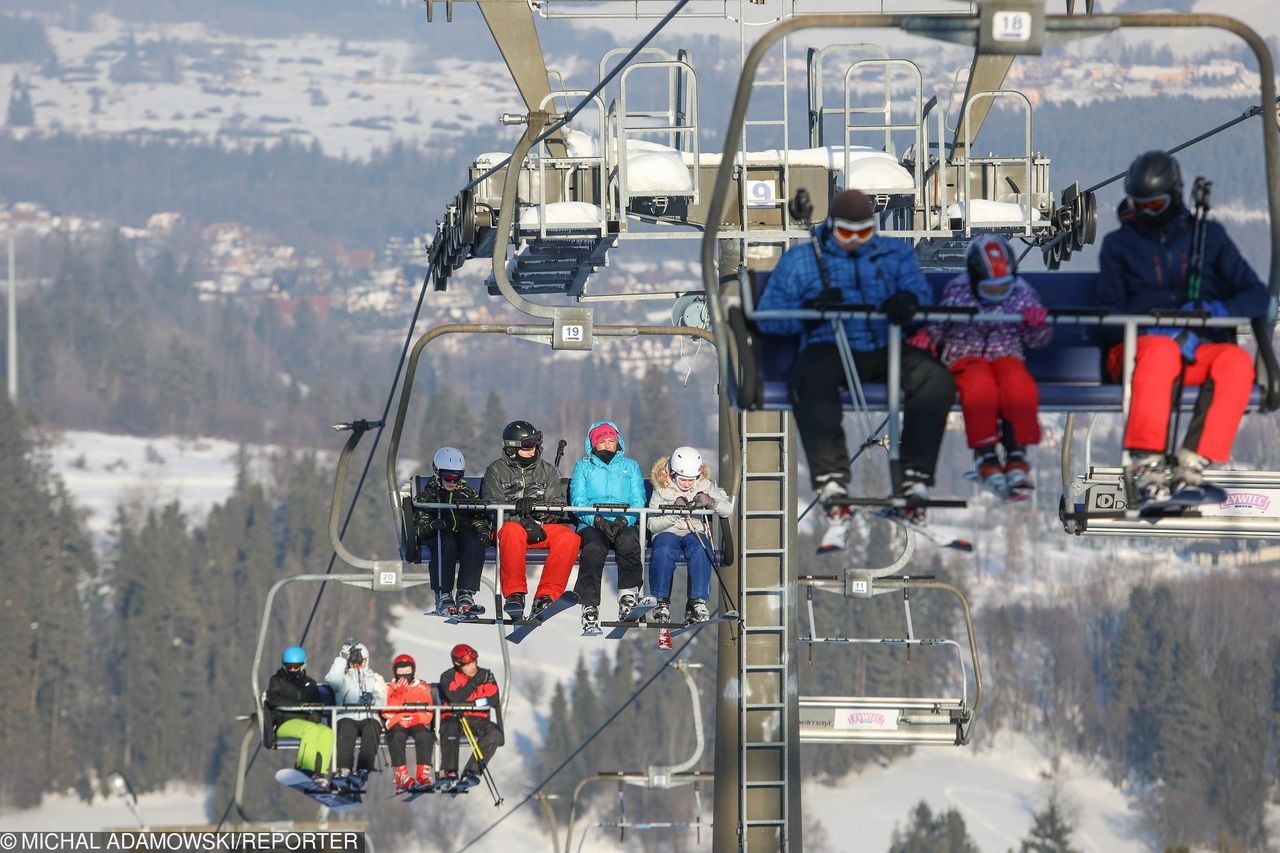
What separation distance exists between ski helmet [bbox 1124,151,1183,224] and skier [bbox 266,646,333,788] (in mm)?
9121

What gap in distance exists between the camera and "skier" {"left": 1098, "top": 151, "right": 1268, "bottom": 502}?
10.5 meters

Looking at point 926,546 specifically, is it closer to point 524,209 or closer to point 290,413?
point 290,413

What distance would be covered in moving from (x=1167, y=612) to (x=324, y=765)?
9588 centimetres

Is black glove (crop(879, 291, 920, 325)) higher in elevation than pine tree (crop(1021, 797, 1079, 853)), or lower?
higher

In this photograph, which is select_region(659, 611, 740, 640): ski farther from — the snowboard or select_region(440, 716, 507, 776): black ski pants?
the snowboard

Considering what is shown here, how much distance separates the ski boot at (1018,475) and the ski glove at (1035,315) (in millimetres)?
589

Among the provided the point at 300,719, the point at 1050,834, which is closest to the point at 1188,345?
the point at 300,719

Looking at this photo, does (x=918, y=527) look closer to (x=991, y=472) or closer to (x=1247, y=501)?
(x=991, y=472)

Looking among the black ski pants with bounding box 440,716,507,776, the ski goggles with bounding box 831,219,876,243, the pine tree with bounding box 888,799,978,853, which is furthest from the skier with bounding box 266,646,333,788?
the pine tree with bounding box 888,799,978,853

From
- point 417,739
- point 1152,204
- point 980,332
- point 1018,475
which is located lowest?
point 417,739

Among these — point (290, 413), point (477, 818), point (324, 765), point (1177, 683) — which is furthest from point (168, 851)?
point (290, 413)

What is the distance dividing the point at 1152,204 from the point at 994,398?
1110 mm

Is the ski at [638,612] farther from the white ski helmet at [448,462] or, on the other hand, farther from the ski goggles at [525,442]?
the white ski helmet at [448,462]

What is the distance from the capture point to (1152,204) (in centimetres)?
1090
